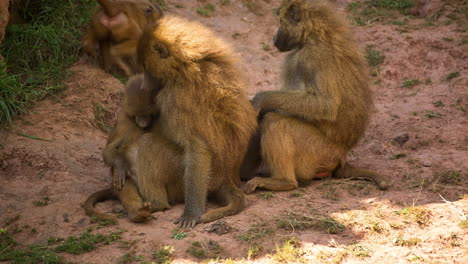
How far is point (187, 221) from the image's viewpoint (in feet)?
14.3

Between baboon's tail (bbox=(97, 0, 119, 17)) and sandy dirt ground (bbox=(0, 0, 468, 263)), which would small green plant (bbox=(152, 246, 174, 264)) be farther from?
baboon's tail (bbox=(97, 0, 119, 17))

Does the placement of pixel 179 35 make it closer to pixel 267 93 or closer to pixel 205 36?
pixel 205 36


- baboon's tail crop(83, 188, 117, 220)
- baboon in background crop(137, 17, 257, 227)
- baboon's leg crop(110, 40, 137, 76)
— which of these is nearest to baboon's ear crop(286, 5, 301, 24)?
baboon in background crop(137, 17, 257, 227)

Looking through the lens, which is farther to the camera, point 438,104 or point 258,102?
point 438,104

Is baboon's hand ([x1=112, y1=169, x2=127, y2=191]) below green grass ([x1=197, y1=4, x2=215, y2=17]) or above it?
below

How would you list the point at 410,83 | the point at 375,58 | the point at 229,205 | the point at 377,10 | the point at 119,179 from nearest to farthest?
the point at 229,205 → the point at 119,179 → the point at 410,83 → the point at 375,58 → the point at 377,10

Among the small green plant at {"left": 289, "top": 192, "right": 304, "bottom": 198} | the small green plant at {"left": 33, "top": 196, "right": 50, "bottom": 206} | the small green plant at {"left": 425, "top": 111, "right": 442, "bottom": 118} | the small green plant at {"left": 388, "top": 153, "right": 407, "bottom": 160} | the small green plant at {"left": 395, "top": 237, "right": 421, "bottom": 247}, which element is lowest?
the small green plant at {"left": 33, "top": 196, "right": 50, "bottom": 206}

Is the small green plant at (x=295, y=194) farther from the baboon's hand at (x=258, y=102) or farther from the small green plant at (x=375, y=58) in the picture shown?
the small green plant at (x=375, y=58)

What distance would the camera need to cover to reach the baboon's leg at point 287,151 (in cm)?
504

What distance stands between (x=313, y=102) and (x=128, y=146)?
5.80 feet

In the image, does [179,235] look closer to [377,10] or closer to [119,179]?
[119,179]

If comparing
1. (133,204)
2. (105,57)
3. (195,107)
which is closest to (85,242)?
(133,204)

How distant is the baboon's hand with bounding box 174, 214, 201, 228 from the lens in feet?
14.1

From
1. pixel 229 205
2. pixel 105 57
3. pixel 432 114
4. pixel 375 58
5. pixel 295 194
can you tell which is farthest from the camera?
pixel 375 58
